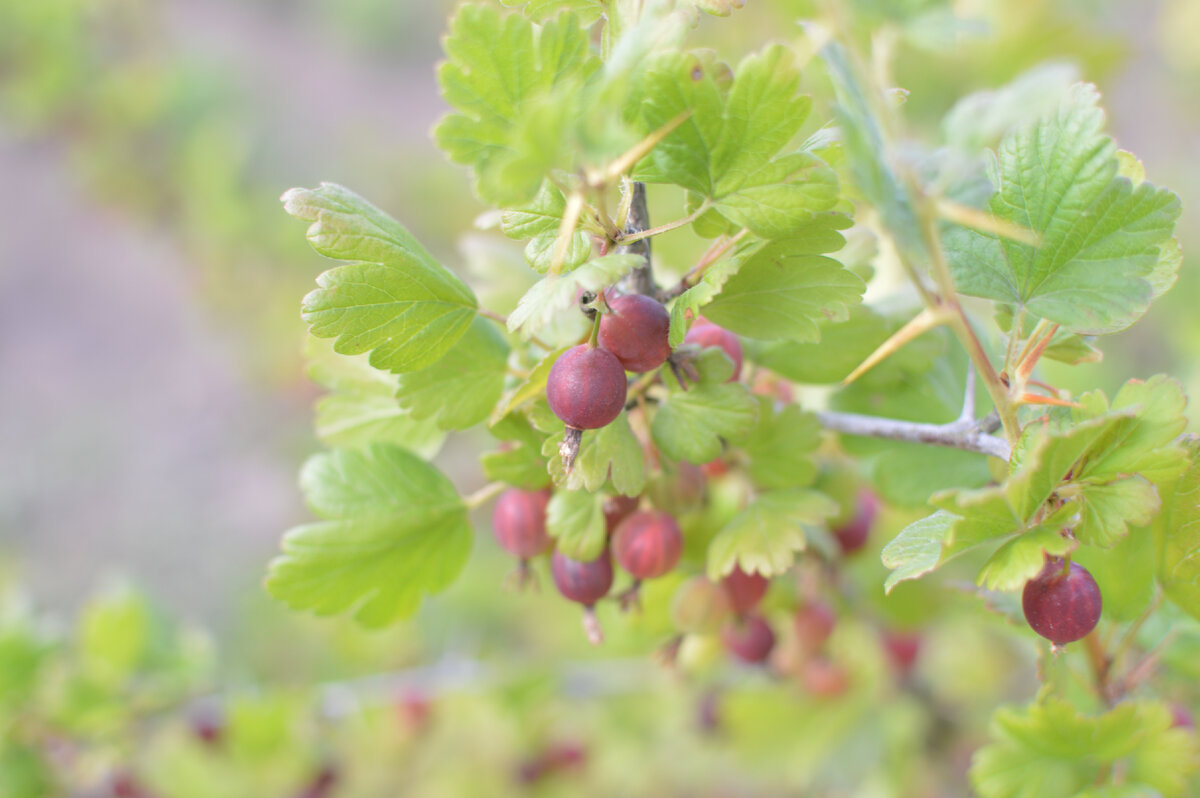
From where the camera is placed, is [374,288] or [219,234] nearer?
[374,288]

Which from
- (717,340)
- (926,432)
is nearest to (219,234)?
(717,340)

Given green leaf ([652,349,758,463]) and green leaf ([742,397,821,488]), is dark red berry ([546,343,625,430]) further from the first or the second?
green leaf ([742,397,821,488])

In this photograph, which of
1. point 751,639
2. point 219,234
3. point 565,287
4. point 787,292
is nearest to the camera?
point 565,287

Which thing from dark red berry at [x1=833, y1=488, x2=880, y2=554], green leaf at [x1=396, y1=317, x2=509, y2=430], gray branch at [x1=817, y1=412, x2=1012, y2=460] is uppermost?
green leaf at [x1=396, y1=317, x2=509, y2=430]

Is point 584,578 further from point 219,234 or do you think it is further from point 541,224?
point 219,234

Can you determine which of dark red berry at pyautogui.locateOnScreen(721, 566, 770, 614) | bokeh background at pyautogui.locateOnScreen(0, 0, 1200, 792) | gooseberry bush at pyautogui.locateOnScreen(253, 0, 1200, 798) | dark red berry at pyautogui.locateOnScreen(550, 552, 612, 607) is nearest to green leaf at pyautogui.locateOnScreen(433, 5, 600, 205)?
gooseberry bush at pyautogui.locateOnScreen(253, 0, 1200, 798)

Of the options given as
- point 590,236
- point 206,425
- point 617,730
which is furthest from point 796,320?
point 206,425
